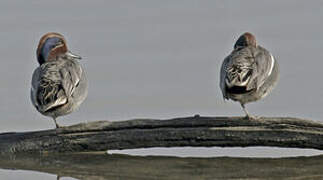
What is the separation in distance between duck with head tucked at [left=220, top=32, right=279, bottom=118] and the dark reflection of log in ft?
2.68

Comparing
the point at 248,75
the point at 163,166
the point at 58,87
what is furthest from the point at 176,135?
the point at 58,87

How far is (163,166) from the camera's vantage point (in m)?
9.78

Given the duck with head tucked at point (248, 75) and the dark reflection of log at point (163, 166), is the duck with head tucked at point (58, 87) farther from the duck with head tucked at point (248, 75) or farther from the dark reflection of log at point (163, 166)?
the duck with head tucked at point (248, 75)

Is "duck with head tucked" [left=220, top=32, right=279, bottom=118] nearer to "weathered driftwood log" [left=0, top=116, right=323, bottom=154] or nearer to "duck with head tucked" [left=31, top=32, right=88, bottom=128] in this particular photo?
"weathered driftwood log" [left=0, top=116, right=323, bottom=154]

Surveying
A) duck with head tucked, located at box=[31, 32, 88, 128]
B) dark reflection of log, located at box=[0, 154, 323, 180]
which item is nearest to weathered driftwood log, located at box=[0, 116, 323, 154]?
dark reflection of log, located at box=[0, 154, 323, 180]

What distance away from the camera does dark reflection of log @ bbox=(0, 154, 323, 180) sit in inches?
364

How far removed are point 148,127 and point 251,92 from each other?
1.35m

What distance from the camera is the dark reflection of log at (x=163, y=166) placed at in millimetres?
9258

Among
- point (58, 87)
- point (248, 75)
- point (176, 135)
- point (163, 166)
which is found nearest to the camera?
point (163, 166)

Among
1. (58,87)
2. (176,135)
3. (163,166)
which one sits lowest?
(163,166)

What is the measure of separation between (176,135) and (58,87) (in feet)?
5.42

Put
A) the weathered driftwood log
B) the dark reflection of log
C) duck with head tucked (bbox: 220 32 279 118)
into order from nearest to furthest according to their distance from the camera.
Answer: the dark reflection of log
the weathered driftwood log
duck with head tucked (bbox: 220 32 279 118)

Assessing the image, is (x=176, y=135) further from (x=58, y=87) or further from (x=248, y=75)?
(x=58, y=87)

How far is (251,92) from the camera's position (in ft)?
34.2
